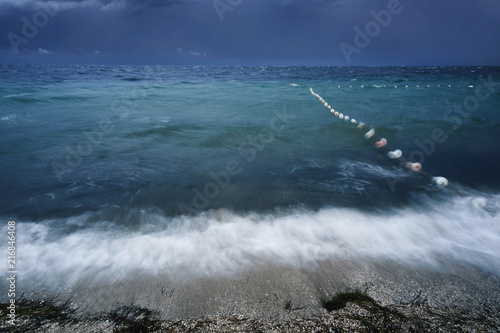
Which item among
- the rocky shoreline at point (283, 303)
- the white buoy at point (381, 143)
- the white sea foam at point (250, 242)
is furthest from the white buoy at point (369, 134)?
the rocky shoreline at point (283, 303)

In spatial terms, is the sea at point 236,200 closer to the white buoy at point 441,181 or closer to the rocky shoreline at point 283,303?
the white buoy at point 441,181

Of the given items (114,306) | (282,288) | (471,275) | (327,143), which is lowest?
(114,306)

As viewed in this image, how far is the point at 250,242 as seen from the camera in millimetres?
4070

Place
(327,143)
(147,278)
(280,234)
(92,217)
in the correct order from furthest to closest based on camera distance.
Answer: (327,143) < (92,217) < (280,234) < (147,278)

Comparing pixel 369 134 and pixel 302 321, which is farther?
Result: pixel 369 134

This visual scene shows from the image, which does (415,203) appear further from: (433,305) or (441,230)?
(433,305)

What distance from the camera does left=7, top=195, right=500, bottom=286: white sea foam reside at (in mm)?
3520

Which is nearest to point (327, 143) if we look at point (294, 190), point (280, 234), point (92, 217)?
point (294, 190)

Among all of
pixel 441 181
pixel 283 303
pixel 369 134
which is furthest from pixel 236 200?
pixel 369 134

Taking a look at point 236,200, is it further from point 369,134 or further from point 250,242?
point 369,134

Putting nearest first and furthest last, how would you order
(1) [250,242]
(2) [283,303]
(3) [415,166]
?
(2) [283,303], (1) [250,242], (3) [415,166]

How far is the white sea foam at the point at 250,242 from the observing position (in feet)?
11.5

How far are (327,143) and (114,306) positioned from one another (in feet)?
29.3

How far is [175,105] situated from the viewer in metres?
18.7
